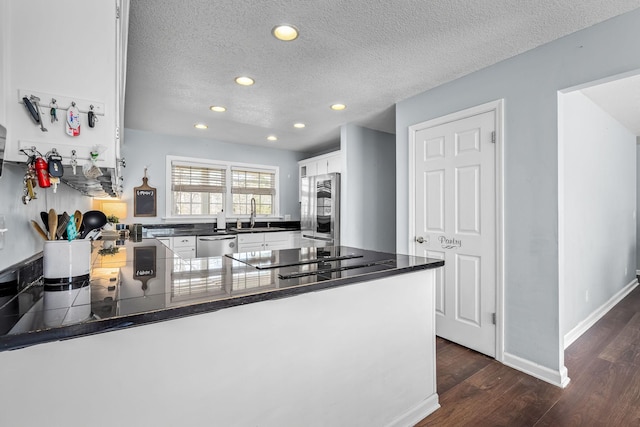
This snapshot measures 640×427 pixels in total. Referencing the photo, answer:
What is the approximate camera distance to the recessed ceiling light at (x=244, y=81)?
269cm

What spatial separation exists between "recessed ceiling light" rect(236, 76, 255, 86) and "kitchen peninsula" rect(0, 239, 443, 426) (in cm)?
163

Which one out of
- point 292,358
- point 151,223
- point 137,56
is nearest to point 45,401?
point 292,358

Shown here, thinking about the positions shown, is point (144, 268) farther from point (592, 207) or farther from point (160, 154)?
point (592, 207)

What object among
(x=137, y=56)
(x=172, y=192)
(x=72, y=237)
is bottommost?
(x=72, y=237)

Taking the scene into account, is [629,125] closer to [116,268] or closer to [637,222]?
[637,222]

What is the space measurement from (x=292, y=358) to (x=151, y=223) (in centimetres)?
405

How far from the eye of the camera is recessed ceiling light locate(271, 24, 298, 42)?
6.45 ft

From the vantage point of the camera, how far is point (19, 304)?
3.10 ft

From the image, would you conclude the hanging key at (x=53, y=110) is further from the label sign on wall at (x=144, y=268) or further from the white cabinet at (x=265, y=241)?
the white cabinet at (x=265, y=241)

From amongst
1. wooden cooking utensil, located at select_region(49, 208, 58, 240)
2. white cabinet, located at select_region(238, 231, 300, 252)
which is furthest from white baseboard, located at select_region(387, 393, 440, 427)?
white cabinet, located at select_region(238, 231, 300, 252)

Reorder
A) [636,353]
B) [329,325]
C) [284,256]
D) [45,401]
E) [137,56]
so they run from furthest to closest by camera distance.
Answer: [636,353] → [137,56] → [284,256] → [329,325] → [45,401]

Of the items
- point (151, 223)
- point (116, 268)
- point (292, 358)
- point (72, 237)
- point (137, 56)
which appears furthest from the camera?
point (151, 223)

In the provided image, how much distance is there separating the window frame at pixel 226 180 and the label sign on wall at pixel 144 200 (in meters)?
0.19

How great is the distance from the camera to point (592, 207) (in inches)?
124
